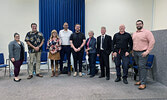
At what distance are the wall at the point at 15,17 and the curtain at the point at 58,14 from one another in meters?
0.33

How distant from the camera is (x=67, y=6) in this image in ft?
17.6

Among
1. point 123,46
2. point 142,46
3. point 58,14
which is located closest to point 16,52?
point 58,14

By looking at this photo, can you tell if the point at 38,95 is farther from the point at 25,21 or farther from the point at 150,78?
the point at 25,21

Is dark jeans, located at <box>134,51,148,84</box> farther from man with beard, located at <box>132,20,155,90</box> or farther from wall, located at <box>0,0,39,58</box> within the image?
wall, located at <box>0,0,39,58</box>

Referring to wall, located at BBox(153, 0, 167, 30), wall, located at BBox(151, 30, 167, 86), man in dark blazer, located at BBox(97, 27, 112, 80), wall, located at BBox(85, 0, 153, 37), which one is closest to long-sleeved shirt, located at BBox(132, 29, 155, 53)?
wall, located at BBox(151, 30, 167, 86)

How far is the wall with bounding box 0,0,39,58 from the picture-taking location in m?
5.15

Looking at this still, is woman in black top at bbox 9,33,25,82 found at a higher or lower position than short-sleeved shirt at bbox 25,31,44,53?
lower

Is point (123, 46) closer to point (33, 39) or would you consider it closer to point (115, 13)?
point (33, 39)

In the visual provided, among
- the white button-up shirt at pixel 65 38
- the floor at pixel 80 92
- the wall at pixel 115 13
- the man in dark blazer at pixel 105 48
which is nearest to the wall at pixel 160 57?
the floor at pixel 80 92

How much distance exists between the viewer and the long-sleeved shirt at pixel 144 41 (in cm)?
293

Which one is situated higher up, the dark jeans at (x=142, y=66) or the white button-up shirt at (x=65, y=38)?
the white button-up shirt at (x=65, y=38)

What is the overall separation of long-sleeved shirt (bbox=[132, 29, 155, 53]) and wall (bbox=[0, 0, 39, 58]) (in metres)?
3.97

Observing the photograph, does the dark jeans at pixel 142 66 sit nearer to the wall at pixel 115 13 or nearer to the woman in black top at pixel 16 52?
the wall at pixel 115 13

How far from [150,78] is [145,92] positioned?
131 cm
